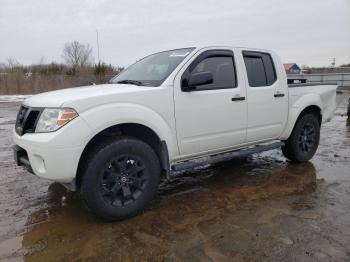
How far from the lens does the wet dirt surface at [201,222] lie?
3.10 m

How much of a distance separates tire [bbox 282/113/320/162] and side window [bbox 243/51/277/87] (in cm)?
103

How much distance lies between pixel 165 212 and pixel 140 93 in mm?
1365

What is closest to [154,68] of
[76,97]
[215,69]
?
[215,69]

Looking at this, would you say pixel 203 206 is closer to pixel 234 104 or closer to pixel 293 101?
pixel 234 104

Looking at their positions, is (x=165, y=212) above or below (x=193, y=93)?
below

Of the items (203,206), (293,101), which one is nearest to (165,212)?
(203,206)

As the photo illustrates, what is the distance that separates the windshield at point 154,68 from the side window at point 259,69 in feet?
3.32

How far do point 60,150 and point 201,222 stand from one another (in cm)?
161

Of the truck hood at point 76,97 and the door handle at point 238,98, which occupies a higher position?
the truck hood at point 76,97

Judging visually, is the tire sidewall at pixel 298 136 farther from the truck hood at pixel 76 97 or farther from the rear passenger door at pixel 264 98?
the truck hood at pixel 76 97

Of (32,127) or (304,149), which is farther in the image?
(304,149)

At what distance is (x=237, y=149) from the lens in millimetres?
5027

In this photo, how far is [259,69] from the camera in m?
5.25

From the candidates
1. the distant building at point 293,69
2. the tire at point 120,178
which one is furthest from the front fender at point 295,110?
the distant building at point 293,69
